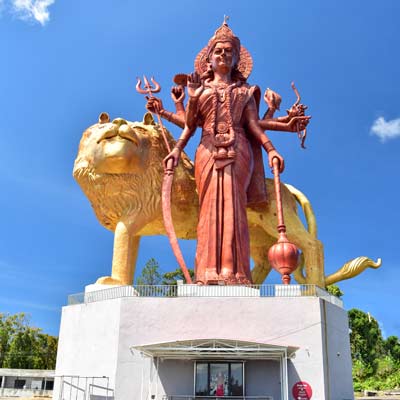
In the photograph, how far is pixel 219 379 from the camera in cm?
1116

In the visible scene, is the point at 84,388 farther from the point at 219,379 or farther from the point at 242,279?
the point at 242,279

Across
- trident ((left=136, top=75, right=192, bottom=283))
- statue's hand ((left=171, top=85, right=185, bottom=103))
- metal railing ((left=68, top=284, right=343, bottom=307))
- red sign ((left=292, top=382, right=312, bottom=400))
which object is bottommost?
red sign ((left=292, top=382, right=312, bottom=400))

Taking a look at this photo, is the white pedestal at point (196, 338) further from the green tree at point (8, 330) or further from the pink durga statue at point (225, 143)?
the green tree at point (8, 330)

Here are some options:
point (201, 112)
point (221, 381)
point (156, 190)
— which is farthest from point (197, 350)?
point (201, 112)

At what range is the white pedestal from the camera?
1120 centimetres

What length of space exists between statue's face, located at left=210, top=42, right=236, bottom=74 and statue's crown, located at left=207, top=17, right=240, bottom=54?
0.16 m

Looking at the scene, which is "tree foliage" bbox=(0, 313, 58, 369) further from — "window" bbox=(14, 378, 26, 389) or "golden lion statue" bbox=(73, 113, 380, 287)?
"golden lion statue" bbox=(73, 113, 380, 287)

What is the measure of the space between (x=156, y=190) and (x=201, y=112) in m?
2.68

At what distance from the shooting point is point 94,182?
14.9 m

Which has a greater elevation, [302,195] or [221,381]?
[302,195]

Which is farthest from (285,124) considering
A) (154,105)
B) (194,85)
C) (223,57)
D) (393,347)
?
(393,347)

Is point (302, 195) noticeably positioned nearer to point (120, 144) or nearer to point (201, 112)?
point (201, 112)

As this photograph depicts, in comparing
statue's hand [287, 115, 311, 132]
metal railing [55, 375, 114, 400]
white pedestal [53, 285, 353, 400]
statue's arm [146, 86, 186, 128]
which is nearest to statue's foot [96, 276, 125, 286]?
white pedestal [53, 285, 353, 400]

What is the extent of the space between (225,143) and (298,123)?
8.25 ft
